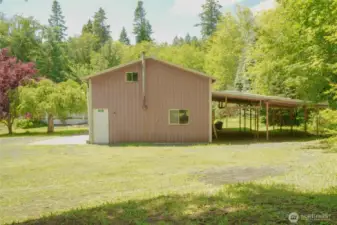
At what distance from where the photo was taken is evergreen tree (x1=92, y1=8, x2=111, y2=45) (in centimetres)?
7888

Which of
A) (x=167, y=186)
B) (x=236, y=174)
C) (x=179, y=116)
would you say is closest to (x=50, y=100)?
(x=179, y=116)

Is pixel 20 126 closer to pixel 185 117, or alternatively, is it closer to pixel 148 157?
pixel 185 117

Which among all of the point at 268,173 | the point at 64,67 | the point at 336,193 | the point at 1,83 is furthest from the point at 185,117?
the point at 64,67

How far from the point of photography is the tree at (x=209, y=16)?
63.7m

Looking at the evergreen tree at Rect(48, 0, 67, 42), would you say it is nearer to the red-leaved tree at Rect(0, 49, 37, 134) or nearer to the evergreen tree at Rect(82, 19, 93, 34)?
the evergreen tree at Rect(82, 19, 93, 34)

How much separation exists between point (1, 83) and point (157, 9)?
69.6 feet

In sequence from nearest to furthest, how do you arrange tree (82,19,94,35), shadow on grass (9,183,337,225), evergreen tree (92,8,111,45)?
shadow on grass (9,183,337,225)
tree (82,19,94,35)
evergreen tree (92,8,111,45)

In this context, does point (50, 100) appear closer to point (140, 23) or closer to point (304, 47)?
point (304, 47)

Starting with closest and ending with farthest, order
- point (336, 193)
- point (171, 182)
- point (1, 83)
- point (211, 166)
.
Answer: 1. point (336, 193)
2. point (171, 182)
3. point (211, 166)
4. point (1, 83)

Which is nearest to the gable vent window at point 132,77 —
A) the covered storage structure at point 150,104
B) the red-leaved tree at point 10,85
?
the covered storage structure at point 150,104

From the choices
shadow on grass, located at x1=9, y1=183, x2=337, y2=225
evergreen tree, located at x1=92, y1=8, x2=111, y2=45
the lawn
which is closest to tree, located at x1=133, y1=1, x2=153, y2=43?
evergreen tree, located at x1=92, y1=8, x2=111, y2=45

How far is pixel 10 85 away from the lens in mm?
28469

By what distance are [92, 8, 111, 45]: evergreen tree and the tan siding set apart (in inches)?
2426

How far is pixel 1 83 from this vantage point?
27922 mm
